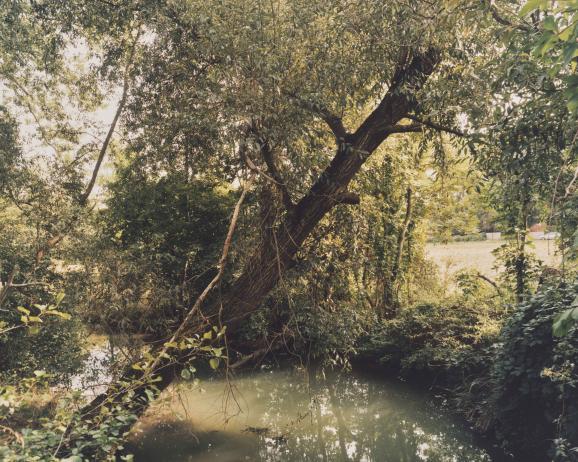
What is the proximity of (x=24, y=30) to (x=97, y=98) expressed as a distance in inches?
92.7

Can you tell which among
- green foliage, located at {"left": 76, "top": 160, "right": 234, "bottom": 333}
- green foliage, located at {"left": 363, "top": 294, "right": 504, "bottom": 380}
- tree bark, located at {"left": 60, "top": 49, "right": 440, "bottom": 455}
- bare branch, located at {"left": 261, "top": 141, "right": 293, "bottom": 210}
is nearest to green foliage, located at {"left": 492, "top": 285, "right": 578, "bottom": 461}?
→ green foliage, located at {"left": 363, "top": 294, "right": 504, "bottom": 380}

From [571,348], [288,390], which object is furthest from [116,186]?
[571,348]

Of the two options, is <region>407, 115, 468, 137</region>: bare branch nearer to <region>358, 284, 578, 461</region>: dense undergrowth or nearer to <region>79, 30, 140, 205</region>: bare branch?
<region>358, 284, 578, 461</region>: dense undergrowth

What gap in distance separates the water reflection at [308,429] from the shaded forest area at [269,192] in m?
0.47

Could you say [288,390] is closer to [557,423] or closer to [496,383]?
[496,383]

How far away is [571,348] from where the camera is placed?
13.7 feet

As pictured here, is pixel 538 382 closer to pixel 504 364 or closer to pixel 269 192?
pixel 504 364

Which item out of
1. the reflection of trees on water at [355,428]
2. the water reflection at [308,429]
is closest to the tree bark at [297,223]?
the water reflection at [308,429]

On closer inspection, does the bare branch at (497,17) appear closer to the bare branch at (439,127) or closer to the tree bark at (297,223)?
the bare branch at (439,127)

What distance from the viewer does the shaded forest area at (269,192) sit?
327cm

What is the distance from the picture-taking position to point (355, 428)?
6344 millimetres

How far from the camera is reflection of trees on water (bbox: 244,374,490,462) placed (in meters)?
5.51

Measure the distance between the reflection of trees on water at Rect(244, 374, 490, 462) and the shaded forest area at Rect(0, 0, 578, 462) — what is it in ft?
1.71

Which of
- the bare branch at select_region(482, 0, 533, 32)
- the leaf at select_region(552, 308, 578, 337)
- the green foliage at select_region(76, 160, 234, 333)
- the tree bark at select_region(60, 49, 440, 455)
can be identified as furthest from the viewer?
the green foliage at select_region(76, 160, 234, 333)
